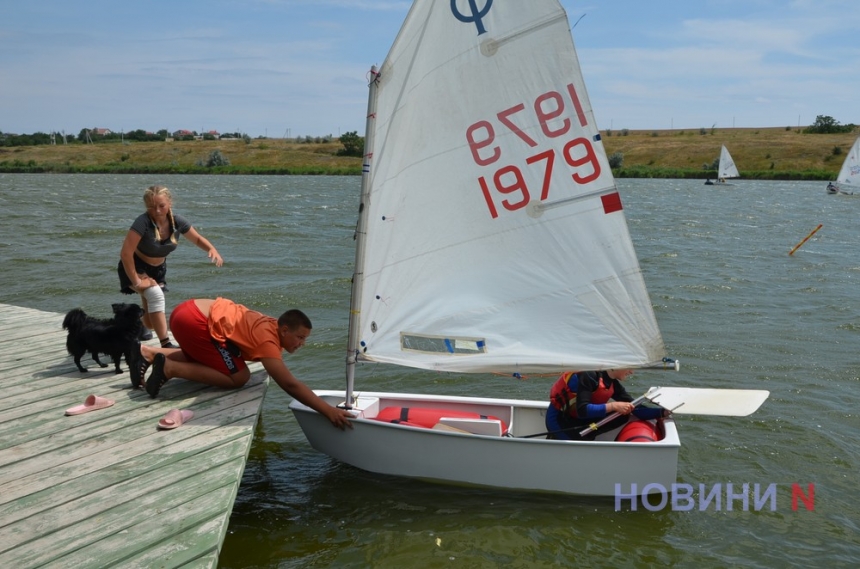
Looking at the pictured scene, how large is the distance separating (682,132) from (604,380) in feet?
368

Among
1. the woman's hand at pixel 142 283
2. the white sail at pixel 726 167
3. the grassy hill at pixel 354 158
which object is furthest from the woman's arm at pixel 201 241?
the grassy hill at pixel 354 158

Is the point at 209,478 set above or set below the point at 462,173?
below

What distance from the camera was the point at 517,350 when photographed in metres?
6.11

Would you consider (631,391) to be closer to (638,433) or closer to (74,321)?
(638,433)

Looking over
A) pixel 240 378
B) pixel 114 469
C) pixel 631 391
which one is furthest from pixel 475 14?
pixel 631 391

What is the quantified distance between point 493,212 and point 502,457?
1931mm

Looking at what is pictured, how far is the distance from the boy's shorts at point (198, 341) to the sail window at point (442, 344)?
142cm

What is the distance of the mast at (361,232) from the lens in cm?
580

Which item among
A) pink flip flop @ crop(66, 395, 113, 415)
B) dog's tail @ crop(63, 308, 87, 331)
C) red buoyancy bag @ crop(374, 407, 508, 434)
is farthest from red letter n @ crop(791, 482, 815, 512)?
dog's tail @ crop(63, 308, 87, 331)

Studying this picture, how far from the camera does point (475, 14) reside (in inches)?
221

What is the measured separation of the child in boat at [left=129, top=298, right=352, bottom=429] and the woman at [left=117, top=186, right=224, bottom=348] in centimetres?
61

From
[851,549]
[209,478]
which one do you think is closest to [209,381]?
[209,478]

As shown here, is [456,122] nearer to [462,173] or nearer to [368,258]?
[462,173]

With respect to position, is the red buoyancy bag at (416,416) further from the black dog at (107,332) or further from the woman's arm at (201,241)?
the black dog at (107,332)
